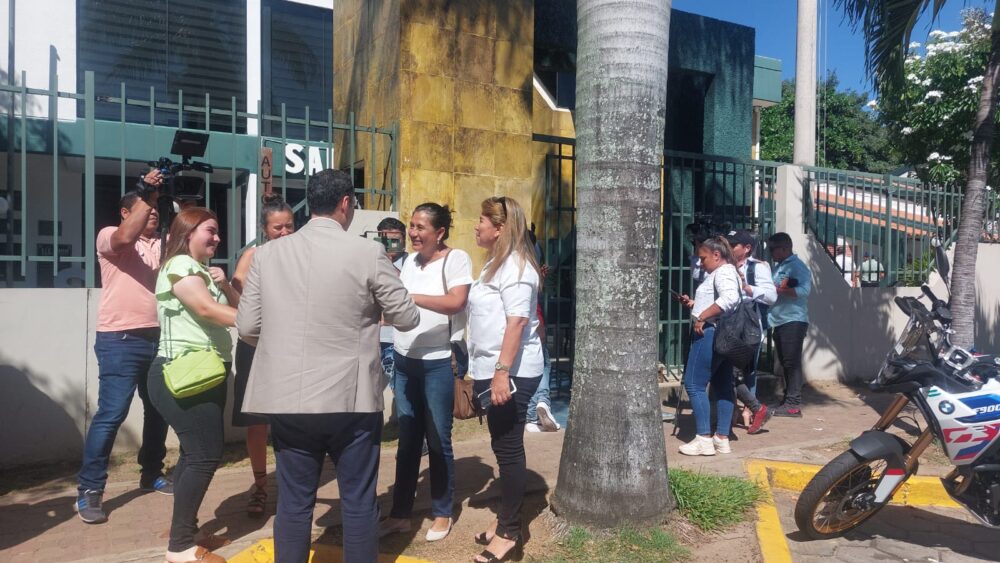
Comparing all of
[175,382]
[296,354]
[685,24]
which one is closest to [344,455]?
[296,354]

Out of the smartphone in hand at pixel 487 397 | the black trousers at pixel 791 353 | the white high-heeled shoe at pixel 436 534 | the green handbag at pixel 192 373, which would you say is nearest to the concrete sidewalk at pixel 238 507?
the white high-heeled shoe at pixel 436 534

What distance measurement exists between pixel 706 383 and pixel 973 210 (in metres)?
2.71

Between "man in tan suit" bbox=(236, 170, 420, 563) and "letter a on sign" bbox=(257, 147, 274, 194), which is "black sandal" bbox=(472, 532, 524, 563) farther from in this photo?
"letter a on sign" bbox=(257, 147, 274, 194)

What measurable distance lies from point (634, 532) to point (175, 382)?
237 cm

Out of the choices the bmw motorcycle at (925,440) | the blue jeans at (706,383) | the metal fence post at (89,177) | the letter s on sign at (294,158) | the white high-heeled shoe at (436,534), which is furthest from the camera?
the letter s on sign at (294,158)

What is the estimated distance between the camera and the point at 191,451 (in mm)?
3648

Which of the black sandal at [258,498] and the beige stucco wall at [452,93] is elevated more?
the beige stucco wall at [452,93]

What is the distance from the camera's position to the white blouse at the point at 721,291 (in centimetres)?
563

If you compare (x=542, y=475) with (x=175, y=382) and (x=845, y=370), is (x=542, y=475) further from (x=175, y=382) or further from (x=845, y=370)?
(x=845, y=370)

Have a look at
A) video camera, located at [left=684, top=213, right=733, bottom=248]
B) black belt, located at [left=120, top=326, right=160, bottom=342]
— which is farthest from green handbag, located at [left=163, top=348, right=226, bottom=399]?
video camera, located at [left=684, top=213, right=733, bottom=248]

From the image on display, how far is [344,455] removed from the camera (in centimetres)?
315

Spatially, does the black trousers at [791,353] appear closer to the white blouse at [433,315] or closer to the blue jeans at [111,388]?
the white blouse at [433,315]

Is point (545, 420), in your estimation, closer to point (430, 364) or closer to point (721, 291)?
point (721, 291)

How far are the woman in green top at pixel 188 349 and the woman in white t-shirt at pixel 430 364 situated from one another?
901mm
